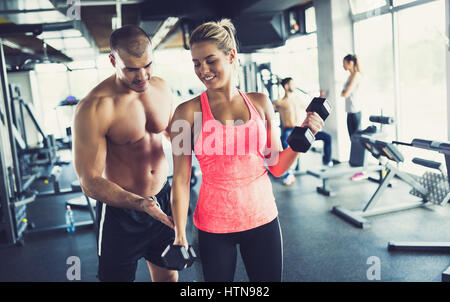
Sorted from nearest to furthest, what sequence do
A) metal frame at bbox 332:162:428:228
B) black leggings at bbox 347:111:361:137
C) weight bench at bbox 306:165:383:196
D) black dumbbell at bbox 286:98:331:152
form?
black dumbbell at bbox 286:98:331:152 < metal frame at bbox 332:162:428:228 < weight bench at bbox 306:165:383:196 < black leggings at bbox 347:111:361:137

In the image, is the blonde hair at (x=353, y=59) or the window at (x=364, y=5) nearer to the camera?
the blonde hair at (x=353, y=59)

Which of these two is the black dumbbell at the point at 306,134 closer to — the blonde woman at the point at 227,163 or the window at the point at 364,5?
the blonde woman at the point at 227,163

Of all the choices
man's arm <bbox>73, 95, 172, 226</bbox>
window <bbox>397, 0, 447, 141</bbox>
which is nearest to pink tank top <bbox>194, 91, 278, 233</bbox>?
man's arm <bbox>73, 95, 172, 226</bbox>

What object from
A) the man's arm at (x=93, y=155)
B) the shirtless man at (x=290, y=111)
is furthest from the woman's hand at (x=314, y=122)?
the shirtless man at (x=290, y=111)

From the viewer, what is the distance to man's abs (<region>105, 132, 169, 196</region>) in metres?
1.47

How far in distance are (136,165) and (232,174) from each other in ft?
1.71

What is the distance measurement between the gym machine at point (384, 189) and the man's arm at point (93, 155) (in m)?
2.35

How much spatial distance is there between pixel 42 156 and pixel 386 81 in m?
4.90

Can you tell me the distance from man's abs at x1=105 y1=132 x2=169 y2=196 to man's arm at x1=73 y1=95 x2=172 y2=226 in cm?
13

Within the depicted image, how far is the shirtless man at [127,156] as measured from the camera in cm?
129

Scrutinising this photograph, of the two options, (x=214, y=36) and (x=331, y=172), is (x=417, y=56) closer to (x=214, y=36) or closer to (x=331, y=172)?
(x=331, y=172)

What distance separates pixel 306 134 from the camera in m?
1.04

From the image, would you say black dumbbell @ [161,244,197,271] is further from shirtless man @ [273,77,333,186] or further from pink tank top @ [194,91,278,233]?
shirtless man @ [273,77,333,186]

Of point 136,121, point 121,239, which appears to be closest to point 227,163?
point 136,121
